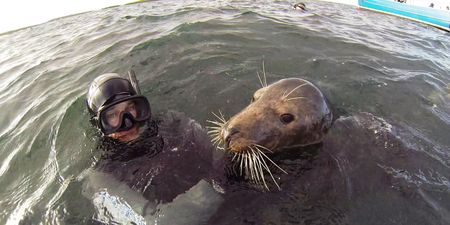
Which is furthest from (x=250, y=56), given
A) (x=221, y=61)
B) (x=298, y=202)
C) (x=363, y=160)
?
(x=298, y=202)

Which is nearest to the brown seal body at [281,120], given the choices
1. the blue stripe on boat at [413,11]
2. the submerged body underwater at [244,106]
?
the submerged body underwater at [244,106]

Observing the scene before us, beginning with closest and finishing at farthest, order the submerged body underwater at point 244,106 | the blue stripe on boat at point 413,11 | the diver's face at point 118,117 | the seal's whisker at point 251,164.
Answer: the seal's whisker at point 251,164, the submerged body underwater at point 244,106, the diver's face at point 118,117, the blue stripe on boat at point 413,11

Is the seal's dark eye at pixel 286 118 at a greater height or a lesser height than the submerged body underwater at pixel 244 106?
greater

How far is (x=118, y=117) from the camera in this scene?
4281mm

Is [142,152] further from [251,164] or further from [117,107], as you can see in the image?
[251,164]

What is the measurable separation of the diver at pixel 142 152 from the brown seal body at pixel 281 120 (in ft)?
1.82

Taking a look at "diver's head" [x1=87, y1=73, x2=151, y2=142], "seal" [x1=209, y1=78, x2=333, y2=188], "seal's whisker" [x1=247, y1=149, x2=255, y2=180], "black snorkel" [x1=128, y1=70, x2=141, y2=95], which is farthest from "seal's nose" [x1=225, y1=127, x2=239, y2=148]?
"black snorkel" [x1=128, y1=70, x2=141, y2=95]

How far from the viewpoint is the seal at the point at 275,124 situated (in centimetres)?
385

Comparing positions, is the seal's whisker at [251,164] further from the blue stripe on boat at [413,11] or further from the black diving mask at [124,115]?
the blue stripe on boat at [413,11]

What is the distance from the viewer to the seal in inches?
152

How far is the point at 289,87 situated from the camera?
4.36 meters

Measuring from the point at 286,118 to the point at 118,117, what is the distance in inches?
78.3

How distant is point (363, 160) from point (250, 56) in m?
3.77

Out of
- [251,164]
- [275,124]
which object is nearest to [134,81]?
[275,124]
